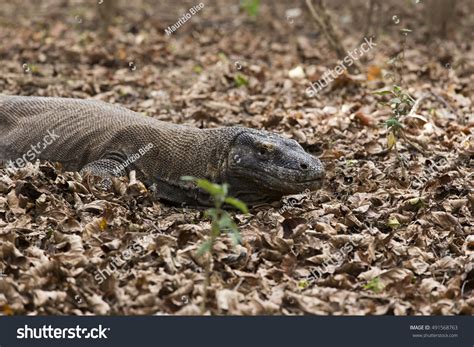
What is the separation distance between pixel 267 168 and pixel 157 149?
119cm

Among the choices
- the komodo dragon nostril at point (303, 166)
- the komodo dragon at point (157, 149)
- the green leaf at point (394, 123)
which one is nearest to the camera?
the komodo dragon nostril at point (303, 166)

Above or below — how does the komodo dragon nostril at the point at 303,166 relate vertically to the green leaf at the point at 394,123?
below

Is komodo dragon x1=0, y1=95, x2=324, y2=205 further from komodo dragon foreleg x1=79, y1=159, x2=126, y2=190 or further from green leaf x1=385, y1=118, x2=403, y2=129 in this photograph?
green leaf x1=385, y1=118, x2=403, y2=129

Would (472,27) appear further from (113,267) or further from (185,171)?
(113,267)

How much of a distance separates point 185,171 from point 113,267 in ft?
6.67

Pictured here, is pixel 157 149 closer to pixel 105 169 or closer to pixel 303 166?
pixel 105 169

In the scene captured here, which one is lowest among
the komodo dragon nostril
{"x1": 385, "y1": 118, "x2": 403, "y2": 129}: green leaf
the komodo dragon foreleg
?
the komodo dragon nostril

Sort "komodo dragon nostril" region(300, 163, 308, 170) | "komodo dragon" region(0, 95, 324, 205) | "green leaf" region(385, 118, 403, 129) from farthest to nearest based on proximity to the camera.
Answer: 1. "green leaf" region(385, 118, 403, 129)
2. "komodo dragon" region(0, 95, 324, 205)
3. "komodo dragon nostril" region(300, 163, 308, 170)

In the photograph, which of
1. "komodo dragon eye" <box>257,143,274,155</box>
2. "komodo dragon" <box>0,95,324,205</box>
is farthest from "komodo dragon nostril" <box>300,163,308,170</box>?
"komodo dragon eye" <box>257,143,274,155</box>

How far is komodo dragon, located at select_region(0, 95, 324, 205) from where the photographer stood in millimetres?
6699

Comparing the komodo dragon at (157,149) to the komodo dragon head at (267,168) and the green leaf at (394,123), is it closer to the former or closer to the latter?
the komodo dragon head at (267,168)

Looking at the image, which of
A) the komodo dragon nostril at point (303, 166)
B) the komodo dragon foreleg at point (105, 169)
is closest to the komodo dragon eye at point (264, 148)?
the komodo dragon nostril at point (303, 166)

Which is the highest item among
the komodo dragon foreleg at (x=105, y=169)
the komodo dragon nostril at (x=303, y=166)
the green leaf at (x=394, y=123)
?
the green leaf at (x=394, y=123)

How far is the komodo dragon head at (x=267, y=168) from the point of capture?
21.5ft
